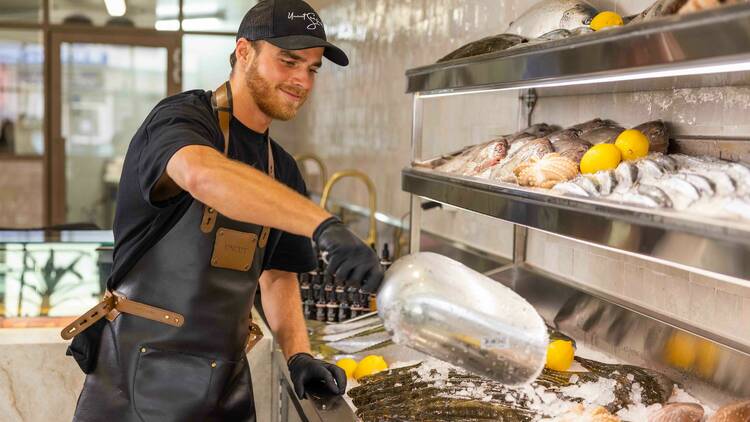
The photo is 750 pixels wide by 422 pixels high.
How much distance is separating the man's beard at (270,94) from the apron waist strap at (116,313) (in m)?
0.58

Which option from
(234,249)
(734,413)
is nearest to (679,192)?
(734,413)

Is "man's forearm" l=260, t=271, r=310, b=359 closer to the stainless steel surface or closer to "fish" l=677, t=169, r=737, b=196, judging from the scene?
the stainless steel surface

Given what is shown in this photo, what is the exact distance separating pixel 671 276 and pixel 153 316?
4.72 feet

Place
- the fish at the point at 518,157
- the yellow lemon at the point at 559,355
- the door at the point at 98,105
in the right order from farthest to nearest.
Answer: the door at the point at 98,105 < the yellow lemon at the point at 559,355 < the fish at the point at 518,157

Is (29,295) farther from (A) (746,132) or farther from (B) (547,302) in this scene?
(A) (746,132)

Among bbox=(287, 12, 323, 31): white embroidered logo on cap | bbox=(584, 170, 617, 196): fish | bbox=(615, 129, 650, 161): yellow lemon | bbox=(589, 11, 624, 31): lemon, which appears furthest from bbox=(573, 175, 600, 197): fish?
bbox=(287, 12, 323, 31): white embroidered logo on cap

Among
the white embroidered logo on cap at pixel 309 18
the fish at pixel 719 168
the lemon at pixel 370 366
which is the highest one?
the white embroidered logo on cap at pixel 309 18

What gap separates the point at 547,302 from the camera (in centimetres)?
306

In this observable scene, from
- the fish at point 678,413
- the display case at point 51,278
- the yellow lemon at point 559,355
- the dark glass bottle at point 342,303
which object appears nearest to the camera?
the fish at point 678,413

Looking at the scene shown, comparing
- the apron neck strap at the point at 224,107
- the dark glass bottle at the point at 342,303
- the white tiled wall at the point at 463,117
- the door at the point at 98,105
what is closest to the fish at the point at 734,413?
the white tiled wall at the point at 463,117

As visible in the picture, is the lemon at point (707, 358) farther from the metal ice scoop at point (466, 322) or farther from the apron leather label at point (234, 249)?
the apron leather label at point (234, 249)

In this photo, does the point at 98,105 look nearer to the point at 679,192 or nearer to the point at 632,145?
the point at 632,145

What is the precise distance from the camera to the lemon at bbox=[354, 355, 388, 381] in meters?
2.66

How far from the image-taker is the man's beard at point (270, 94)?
2240mm
